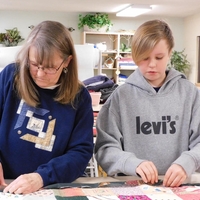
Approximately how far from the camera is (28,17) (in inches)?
296

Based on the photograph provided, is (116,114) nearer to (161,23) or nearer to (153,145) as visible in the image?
(153,145)

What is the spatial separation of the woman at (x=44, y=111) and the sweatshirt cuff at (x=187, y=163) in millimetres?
242

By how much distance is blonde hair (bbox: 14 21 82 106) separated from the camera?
0.93 m

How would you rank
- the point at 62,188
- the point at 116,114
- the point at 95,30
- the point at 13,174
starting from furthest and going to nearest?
the point at 95,30 → the point at 116,114 → the point at 13,174 → the point at 62,188

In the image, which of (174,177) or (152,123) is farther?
(152,123)

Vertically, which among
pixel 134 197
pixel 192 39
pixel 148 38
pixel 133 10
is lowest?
pixel 134 197

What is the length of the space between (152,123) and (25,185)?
17.6 inches

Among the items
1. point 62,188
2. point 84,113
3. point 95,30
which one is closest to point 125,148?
point 84,113

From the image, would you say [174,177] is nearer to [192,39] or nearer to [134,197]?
[134,197]

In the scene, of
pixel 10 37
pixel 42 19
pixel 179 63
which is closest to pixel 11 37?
pixel 10 37

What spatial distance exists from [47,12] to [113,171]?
696cm

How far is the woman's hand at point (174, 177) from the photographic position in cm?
92

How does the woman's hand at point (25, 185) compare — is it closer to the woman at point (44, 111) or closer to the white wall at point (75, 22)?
the woman at point (44, 111)

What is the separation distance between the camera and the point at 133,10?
22.6 ft
